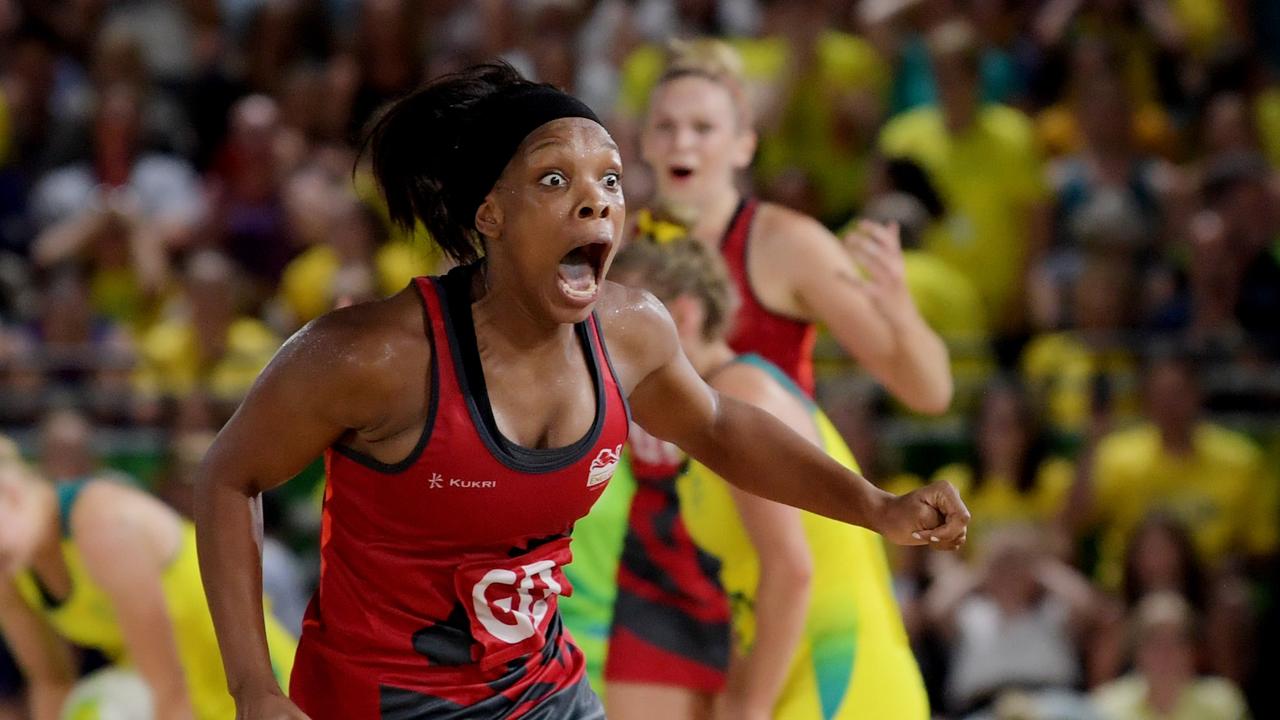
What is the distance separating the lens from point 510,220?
2.50m

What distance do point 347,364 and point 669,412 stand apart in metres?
0.60

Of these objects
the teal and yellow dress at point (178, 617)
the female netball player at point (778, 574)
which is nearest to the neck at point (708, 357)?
the female netball player at point (778, 574)

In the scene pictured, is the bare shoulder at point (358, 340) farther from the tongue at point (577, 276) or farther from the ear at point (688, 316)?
the ear at point (688, 316)

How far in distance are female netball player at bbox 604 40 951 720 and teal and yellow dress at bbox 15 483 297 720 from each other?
872 mm

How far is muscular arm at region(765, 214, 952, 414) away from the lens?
12.8 feet

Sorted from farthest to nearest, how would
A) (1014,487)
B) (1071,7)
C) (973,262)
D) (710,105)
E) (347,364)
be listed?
(1071,7), (973,262), (1014,487), (710,105), (347,364)

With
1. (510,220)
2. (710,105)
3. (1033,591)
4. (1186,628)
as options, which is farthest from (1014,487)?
(510,220)

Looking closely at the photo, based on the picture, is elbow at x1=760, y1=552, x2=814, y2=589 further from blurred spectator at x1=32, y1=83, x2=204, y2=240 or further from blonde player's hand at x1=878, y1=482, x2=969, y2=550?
blurred spectator at x1=32, y1=83, x2=204, y2=240

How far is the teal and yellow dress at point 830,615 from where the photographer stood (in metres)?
3.51

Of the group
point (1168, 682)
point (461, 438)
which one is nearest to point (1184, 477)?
point (1168, 682)

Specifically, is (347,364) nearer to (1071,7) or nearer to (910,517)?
(910,517)

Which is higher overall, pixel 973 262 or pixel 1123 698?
pixel 973 262

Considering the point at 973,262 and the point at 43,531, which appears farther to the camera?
the point at 973,262

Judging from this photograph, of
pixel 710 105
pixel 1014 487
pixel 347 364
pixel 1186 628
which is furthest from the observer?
pixel 1014 487
